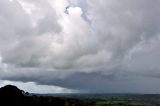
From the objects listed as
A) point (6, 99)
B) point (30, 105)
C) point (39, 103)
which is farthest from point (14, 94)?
point (39, 103)

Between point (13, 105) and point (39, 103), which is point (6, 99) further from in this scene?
point (39, 103)

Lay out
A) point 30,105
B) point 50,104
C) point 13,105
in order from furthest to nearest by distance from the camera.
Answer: point 50,104
point 30,105
point 13,105

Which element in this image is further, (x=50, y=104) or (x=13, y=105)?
(x=50, y=104)

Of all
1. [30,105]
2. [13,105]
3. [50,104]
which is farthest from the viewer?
[50,104]

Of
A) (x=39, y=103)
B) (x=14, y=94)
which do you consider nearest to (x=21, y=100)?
(x=14, y=94)

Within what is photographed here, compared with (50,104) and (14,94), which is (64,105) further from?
(14,94)

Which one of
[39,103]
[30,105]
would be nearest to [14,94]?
[30,105]

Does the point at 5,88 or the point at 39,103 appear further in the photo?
the point at 39,103

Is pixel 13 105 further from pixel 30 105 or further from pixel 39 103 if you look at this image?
pixel 39 103
